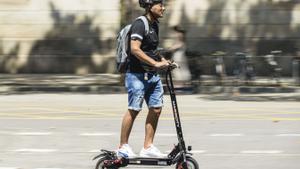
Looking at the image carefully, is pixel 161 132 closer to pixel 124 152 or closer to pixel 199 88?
pixel 124 152

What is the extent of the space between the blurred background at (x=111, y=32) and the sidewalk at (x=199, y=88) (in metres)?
1.67

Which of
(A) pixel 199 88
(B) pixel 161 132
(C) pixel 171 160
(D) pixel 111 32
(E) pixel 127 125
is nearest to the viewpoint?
(C) pixel 171 160

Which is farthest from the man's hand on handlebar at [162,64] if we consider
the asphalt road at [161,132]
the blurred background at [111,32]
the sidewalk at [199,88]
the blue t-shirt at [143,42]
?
the blurred background at [111,32]

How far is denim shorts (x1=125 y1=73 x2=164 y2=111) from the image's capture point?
24.8ft

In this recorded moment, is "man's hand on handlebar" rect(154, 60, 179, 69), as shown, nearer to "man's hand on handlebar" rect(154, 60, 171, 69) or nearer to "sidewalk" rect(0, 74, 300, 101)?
"man's hand on handlebar" rect(154, 60, 171, 69)

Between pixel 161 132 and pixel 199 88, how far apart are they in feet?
26.7

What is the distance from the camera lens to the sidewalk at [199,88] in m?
18.5

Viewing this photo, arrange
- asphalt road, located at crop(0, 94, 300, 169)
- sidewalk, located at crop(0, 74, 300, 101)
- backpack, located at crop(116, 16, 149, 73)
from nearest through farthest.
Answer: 1. backpack, located at crop(116, 16, 149, 73)
2. asphalt road, located at crop(0, 94, 300, 169)
3. sidewalk, located at crop(0, 74, 300, 101)

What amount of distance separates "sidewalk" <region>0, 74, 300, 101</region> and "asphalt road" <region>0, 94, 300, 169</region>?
6.26 feet

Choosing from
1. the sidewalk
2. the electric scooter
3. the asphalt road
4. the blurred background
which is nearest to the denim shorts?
the electric scooter

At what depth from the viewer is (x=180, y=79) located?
1889cm

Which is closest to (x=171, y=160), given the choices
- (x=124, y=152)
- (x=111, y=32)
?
(x=124, y=152)

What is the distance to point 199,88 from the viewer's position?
63.7 feet

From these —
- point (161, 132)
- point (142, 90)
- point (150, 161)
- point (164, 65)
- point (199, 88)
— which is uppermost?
point (164, 65)
